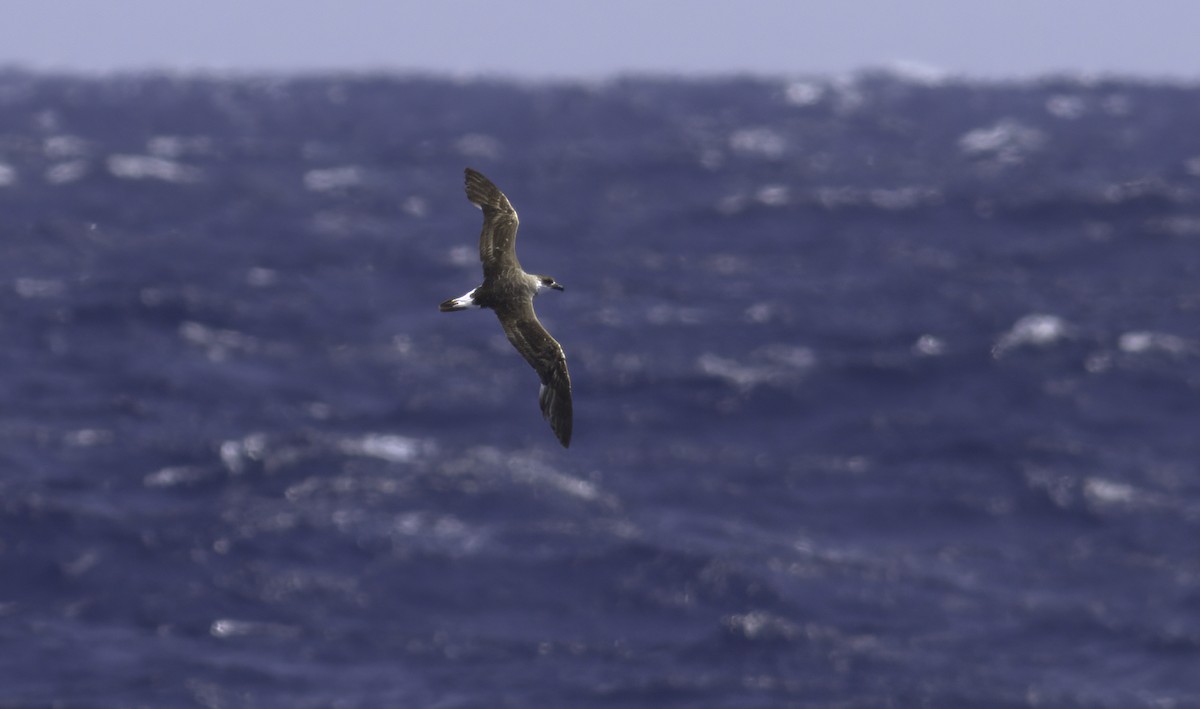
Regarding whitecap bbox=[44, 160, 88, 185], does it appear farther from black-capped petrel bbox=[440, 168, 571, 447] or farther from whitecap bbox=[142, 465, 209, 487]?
black-capped petrel bbox=[440, 168, 571, 447]

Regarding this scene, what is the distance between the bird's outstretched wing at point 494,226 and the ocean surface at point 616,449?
24.4 meters

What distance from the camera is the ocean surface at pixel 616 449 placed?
142 ft

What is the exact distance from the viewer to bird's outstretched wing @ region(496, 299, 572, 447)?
17.2 meters

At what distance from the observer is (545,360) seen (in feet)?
Result: 57.2

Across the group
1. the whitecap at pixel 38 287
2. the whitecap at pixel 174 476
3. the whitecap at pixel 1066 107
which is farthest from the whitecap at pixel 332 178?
the whitecap at pixel 1066 107

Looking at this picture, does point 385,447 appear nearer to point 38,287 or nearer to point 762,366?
point 762,366

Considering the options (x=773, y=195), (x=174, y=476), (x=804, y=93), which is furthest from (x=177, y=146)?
(x=174, y=476)

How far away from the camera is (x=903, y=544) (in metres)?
49.6

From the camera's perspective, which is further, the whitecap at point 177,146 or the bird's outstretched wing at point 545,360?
the whitecap at point 177,146

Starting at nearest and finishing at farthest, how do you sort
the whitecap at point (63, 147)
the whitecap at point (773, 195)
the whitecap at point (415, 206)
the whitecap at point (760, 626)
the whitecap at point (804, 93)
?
the whitecap at point (760, 626) → the whitecap at point (415, 206) → the whitecap at point (773, 195) → the whitecap at point (63, 147) → the whitecap at point (804, 93)

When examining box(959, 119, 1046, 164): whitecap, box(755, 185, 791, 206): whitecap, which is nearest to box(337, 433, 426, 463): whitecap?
A: box(755, 185, 791, 206): whitecap

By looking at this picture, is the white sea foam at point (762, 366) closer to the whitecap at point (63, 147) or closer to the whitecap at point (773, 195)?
the whitecap at point (773, 195)

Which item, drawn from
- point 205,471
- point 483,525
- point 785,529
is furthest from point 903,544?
point 205,471

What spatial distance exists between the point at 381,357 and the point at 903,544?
23.3 m
